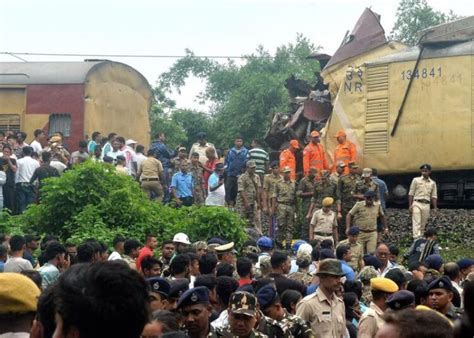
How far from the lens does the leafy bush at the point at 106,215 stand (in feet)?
57.2

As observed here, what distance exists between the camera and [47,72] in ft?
100

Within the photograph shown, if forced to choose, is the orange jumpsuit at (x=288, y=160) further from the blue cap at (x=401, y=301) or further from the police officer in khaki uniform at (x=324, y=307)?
the blue cap at (x=401, y=301)

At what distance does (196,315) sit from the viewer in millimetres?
7555

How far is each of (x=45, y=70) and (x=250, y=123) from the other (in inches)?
468

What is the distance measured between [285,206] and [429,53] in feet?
14.6

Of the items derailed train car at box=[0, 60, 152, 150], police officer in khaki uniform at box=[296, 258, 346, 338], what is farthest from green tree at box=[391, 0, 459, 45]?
police officer in khaki uniform at box=[296, 258, 346, 338]

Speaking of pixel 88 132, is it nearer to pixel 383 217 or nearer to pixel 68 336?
pixel 383 217

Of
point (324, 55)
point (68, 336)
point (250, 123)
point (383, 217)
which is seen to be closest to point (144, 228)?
point (383, 217)

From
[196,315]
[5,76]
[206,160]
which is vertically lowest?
[196,315]

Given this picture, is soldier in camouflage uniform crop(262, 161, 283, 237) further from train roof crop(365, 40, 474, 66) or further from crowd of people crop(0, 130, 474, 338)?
train roof crop(365, 40, 474, 66)

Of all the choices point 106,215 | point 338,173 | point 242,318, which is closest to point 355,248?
point 106,215

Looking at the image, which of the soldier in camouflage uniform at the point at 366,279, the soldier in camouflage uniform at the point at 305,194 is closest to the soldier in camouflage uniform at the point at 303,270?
the soldier in camouflage uniform at the point at 366,279

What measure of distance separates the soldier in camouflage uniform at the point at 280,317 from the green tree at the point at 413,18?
50438 millimetres

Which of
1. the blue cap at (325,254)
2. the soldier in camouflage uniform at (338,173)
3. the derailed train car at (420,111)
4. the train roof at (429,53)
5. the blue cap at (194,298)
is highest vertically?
the train roof at (429,53)
